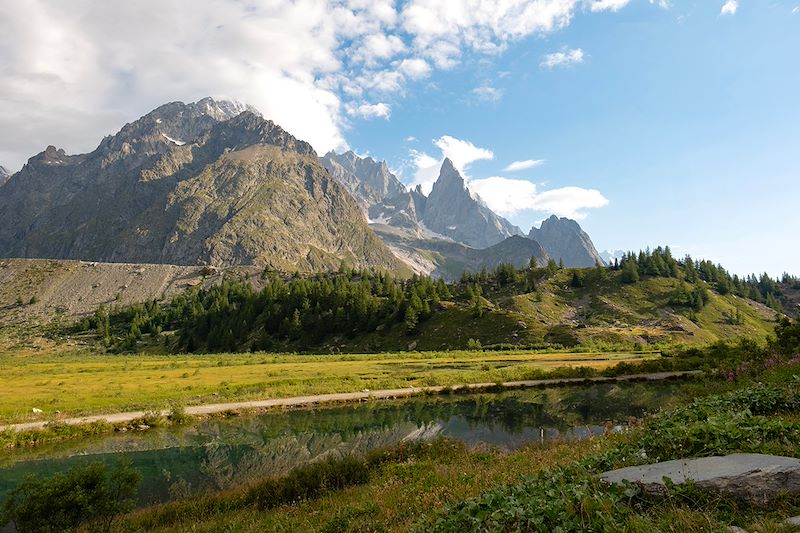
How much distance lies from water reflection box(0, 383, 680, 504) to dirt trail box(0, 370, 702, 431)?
2668 millimetres

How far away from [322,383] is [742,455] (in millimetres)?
67385

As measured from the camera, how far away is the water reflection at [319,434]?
35.5m

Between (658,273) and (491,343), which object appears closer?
(491,343)

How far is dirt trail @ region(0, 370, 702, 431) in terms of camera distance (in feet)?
162

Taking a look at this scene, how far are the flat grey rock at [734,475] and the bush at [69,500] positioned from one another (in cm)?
2083

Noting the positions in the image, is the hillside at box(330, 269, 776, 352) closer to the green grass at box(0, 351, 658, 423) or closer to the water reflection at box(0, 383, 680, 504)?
the green grass at box(0, 351, 658, 423)

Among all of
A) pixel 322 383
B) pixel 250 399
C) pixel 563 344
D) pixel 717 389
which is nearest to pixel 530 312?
pixel 563 344

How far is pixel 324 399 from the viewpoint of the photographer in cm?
6106

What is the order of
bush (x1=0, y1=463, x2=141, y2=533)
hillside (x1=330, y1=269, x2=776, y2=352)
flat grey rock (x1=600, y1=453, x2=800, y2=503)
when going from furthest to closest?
1. hillside (x1=330, y1=269, x2=776, y2=352)
2. bush (x1=0, y1=463, x2=141, y2=533)
3. flat grey rock (x1=600, y1=453, x2=800, y2=503)

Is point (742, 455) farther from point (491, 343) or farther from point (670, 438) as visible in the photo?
point (491, 343)

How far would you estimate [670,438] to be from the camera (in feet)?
39.1

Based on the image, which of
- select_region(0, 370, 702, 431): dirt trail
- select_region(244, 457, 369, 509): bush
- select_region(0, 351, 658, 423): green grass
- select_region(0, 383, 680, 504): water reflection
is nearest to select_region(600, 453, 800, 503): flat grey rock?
select_region(244, 457, 369, 509): bush

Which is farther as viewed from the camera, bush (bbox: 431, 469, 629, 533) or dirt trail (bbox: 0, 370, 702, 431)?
dirt trail (bbox: 0, 370, 702, 431)

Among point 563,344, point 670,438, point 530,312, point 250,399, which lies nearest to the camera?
point 670,438
